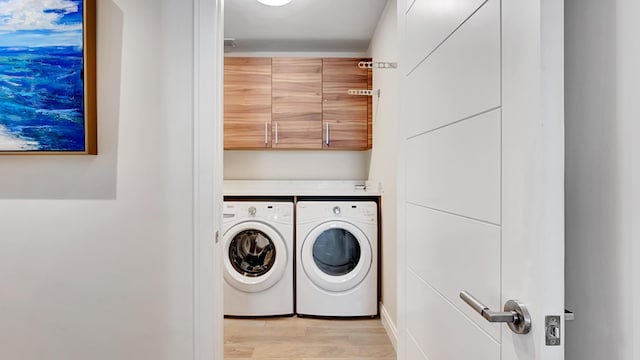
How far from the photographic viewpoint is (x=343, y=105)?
3.44 meters

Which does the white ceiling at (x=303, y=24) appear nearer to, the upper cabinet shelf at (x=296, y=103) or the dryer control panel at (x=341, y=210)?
the upper cabinet shelf at (x=296, y=103)

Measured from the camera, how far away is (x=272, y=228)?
2.87 metres

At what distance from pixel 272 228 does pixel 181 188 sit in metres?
1.41

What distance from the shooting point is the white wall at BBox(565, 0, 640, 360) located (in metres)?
0.52

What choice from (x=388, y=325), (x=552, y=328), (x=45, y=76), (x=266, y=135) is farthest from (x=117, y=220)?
(x=266, y=135)

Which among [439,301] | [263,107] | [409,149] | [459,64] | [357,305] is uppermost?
[263,107]

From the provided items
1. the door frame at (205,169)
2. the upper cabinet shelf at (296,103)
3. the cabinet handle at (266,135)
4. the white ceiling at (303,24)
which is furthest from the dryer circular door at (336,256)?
the white ceiling at (303,24)

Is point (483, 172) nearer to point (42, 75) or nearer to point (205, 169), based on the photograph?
point (205, 169)

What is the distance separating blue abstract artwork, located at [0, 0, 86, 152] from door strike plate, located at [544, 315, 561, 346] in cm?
154

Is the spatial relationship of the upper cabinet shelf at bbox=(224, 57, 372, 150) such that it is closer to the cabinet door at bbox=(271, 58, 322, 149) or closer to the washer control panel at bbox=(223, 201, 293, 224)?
the cabinet door at bbox=(271, 58, 322, 149)

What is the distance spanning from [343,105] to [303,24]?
783mm

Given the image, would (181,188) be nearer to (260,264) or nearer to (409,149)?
(409,149)

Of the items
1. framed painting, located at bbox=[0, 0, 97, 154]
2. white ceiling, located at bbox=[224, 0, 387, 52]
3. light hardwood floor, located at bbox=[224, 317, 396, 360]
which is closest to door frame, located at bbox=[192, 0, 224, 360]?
framed painting, located at bbox=[0, 0, 97, 154]

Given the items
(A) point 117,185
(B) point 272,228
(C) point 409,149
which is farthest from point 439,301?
(B) point 272,228
